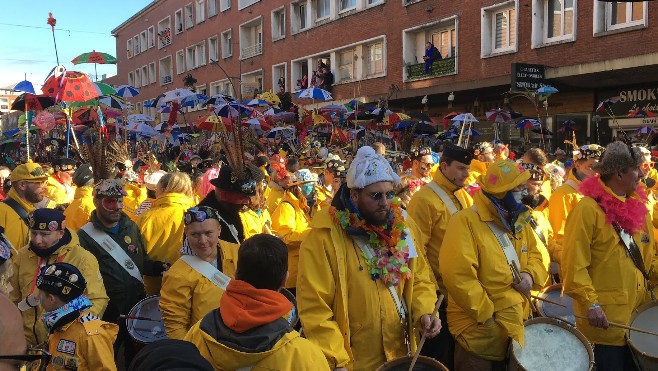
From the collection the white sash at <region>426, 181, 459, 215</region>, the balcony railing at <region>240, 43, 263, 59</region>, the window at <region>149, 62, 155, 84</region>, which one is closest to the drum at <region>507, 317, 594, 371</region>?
the white sash at <region>426, 181, 459, 215</region>

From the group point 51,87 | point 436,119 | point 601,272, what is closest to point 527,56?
point 436,119

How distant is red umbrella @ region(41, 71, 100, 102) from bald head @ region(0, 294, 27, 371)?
10297mm

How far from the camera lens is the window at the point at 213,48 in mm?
41125

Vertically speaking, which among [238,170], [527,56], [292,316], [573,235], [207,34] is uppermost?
[207,34]

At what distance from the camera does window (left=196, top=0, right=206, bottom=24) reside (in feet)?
141

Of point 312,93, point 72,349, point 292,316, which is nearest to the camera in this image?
point 72,349

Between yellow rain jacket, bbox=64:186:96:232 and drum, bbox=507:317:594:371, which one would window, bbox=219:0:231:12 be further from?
drum, bbox=507:317:594:371

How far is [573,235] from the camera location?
14.5ft

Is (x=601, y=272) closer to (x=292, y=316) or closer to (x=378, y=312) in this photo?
(x=378, y=312)

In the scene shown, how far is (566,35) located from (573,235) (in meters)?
16.3

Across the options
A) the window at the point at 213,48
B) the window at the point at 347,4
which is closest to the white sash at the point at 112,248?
the window at the point at 347,4

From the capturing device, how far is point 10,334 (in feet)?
5.15

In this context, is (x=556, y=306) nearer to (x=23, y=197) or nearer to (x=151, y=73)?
(x=23, y=197)

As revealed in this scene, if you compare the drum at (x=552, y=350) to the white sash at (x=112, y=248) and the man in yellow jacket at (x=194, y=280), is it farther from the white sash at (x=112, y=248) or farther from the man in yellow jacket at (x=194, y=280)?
the white sash at (x=112, y=248)
